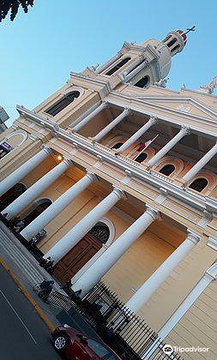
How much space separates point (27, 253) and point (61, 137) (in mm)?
10478

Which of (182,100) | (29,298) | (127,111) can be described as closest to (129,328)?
(29,298)

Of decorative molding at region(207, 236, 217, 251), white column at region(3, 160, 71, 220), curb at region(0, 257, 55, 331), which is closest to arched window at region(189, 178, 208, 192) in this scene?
decorative molding at region(207, 236, 217, 251)

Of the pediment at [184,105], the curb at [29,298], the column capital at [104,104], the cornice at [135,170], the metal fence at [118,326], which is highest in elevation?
the pediment at [184,105]

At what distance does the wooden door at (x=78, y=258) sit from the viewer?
19.2 meters

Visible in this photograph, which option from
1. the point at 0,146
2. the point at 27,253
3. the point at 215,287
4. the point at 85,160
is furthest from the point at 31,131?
the point at 215,287

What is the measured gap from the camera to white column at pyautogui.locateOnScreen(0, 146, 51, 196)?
20.2 metres

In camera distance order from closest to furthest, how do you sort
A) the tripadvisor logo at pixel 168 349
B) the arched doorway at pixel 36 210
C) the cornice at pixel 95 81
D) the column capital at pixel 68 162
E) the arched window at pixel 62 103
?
the tripadvisor logo at pixel 168 349 → the column capital at pixel 68 162 → the arched doorway at pixel 36 210 → the cornice at pixel 95 81 → the arched window at pixel 62 103

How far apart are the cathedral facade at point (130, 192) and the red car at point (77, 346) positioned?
15.3 ft

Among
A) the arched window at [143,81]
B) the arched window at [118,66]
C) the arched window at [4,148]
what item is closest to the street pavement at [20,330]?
the arched window at [4,148]

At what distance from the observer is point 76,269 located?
19.3 meters

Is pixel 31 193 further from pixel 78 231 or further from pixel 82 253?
pixel 82 253

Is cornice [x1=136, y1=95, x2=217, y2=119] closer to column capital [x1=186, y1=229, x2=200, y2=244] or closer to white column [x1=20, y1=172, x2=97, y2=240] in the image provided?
white column [x1=20, y1=172, x2=97, y2=240]

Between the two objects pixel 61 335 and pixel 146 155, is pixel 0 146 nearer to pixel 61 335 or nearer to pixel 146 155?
pixel 146 155

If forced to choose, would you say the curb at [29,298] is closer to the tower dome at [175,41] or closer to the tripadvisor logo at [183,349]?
the tripadvisor logo at [183,349]
